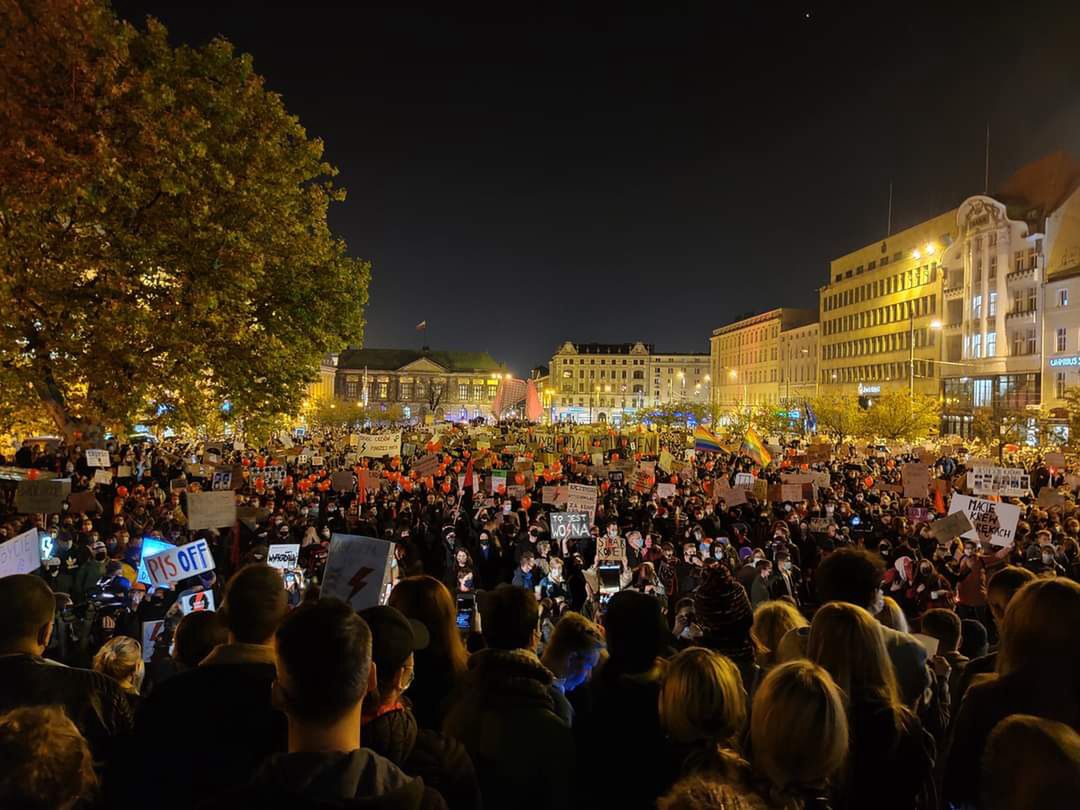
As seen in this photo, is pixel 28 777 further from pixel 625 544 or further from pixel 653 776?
pixel 625 544

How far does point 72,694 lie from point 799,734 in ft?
10.2

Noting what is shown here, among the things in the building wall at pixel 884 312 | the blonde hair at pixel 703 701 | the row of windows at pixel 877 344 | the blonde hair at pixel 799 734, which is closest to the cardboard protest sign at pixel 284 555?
the blonde hair at pixel 703 701

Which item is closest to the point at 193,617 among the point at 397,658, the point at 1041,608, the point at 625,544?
the point at 397,658

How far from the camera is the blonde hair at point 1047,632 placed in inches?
120

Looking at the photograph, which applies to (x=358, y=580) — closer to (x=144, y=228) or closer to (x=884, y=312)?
(x=144, y=228)

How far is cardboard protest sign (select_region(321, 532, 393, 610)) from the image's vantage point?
19.0ft

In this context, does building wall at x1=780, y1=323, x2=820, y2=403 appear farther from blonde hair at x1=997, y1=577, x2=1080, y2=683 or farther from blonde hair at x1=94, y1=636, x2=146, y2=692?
blonde hair at x1=94, y1=636, x2=146, y2=692

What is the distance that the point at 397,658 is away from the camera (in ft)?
9.10

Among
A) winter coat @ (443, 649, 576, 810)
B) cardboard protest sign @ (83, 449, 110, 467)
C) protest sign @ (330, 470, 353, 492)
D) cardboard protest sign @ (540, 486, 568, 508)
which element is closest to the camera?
winter coat @ (443, 649, 576, 810)

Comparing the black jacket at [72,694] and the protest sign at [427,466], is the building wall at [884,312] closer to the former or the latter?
the protest sign at [427,466]

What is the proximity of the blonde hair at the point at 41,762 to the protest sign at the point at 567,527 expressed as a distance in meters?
11.7

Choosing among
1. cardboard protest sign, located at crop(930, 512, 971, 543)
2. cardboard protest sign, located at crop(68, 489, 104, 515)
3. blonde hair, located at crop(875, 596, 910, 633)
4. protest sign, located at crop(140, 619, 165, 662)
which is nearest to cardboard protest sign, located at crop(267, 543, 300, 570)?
protest sign, located at crop(140, 619, 165, 662)

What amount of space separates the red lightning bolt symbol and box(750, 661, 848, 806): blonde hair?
157 inches

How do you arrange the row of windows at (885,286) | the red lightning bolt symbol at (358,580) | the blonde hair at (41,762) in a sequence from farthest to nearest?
the row of windows at (885,286) < the red lightning bolt symbol at (358,580) < the blonde hair at (41,762)
